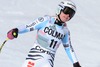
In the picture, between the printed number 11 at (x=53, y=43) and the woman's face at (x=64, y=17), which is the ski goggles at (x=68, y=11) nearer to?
the woman's face at (x=64, y=17)

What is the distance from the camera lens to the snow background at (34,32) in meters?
10.1

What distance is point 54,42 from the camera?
7004 mm

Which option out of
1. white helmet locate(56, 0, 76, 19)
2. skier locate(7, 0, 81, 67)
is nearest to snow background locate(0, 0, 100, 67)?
skier locate(7, 0, 81, 67)

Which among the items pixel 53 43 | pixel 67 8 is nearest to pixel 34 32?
pixel 53 43

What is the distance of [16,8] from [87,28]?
8.82 feet

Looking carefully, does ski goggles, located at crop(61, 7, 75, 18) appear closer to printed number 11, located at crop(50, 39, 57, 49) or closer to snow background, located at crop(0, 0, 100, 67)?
printed number 11, located at crop(50, 39, 57, 49)

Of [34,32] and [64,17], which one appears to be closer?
[64,17]

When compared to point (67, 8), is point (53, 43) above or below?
below

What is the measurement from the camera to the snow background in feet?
33.1

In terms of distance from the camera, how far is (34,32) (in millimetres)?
12242

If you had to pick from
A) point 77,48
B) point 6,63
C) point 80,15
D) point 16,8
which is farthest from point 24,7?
point 6,63

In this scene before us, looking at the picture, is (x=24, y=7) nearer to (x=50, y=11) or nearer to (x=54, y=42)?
(x=50, y=11)

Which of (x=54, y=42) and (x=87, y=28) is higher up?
(x=87, y=28)

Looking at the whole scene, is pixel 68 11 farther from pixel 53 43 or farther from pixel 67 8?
pixel 53 43
